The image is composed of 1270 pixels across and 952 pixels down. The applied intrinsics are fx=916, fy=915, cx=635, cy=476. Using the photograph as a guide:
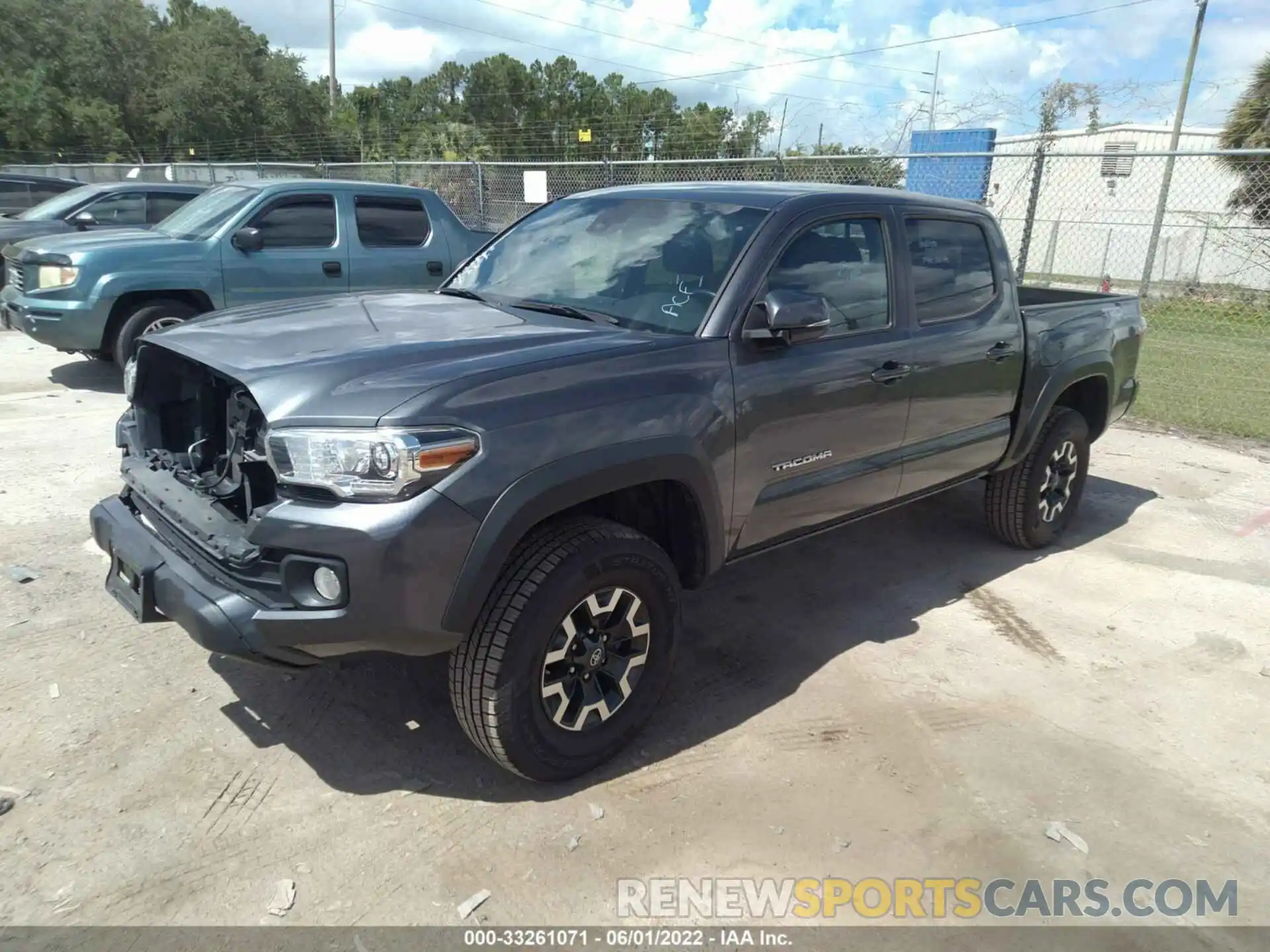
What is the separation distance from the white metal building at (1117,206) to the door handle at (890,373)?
15309mm

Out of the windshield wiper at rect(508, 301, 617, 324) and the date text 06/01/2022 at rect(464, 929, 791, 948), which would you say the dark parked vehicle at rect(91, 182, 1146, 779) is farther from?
the date text 06/01/2022 at rect(464, 929, 791, 948)

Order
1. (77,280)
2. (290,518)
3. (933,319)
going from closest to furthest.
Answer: (290,518) < (933,319) < (77,280)

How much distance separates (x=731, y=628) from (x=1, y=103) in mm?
45115

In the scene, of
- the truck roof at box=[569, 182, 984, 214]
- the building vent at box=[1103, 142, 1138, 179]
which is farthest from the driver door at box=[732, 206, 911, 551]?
the building vent at box=[1103, 142, 1138, 179]

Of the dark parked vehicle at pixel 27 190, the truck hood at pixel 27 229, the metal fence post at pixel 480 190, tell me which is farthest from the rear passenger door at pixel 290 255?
the dark parked vehicle at pixel 27 190

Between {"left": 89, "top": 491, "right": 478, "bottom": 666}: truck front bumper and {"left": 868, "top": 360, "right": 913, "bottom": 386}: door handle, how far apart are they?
198cm

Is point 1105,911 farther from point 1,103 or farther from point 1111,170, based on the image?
point 1,103

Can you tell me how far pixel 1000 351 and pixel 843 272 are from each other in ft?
3.80

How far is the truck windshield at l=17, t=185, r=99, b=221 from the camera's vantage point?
33.3 feet

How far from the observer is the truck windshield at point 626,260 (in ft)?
11.1

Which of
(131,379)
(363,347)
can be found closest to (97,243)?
(131,379)

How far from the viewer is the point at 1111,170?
23750 mm

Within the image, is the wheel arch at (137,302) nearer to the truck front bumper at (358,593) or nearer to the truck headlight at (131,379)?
the truck headlight at (131,379)

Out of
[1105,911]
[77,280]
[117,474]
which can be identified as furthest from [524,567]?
[77,280]
